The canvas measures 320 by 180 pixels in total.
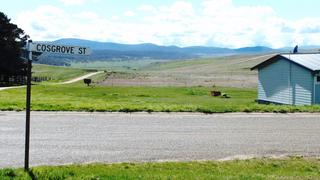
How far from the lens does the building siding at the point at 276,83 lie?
36.9 metres

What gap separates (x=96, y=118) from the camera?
1630cm

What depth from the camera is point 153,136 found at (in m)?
13.2

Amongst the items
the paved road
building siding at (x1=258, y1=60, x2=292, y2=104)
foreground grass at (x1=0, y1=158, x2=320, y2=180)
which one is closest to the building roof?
building siding at (x1=258, y1=60, x2=292, y2=104)

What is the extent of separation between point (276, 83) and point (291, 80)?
2.37m

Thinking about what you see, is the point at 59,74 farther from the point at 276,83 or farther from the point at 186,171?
the point at 186,171

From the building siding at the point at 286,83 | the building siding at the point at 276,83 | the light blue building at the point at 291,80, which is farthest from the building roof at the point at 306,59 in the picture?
the building siding at the point at 276,83

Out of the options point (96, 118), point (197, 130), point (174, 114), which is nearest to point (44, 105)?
point (96, 118)

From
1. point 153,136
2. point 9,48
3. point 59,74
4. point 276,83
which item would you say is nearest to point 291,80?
point 276,83

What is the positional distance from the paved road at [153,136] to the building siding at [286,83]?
54.8 ft

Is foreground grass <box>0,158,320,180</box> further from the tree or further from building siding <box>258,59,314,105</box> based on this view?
the tree

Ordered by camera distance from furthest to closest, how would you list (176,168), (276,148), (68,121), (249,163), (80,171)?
1. (68,121)
2. (276,148)
3. (249,163)
4. (176,168)
5. (80,171)

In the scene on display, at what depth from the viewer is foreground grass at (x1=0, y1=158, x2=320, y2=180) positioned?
27.4 feet

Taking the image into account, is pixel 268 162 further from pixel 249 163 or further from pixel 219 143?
pixel 219 143

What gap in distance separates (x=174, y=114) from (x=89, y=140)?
5348mm
